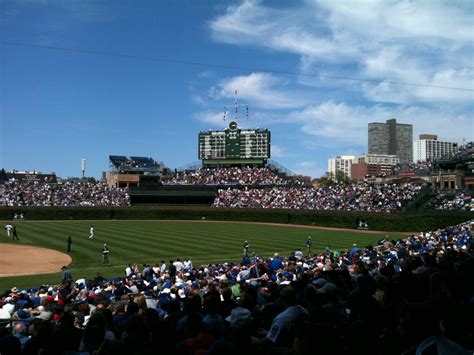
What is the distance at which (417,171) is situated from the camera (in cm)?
8700

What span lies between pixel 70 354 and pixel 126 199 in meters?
77.1

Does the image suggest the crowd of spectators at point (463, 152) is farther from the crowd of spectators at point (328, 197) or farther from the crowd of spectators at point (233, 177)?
the crowd of spectators at point (233, 177)

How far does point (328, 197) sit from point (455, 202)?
62.1 ft

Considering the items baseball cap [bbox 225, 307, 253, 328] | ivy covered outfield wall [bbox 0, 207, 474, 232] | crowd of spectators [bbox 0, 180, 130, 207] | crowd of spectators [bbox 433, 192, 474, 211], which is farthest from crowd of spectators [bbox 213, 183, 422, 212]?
baseball cap [bbox 225, 307, 253, 328]

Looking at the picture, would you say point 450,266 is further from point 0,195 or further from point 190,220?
point 0,195

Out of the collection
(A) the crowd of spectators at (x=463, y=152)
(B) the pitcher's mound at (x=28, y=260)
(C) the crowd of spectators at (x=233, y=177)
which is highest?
(A) the crowd of spectators at (x=463, y=152)

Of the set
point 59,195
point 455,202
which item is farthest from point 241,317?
point 59,195

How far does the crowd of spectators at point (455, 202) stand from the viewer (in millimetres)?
50656

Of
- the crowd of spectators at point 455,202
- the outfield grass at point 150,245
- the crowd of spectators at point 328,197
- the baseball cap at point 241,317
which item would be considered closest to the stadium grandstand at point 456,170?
the crowd of spectators at point 328,197

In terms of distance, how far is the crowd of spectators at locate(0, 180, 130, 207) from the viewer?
2891 inches

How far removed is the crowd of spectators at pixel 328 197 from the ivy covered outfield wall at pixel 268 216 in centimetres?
280

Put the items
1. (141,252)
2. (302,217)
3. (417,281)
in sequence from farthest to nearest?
(302,217) < (141,252) < (417,281)

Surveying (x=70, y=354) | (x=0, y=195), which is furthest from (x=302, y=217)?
(x=70, y=354)

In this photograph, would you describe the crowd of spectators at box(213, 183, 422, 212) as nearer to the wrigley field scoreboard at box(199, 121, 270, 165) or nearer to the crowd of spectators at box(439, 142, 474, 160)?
the wrigley field scoreboard at box(199, 121, 270, 165)
